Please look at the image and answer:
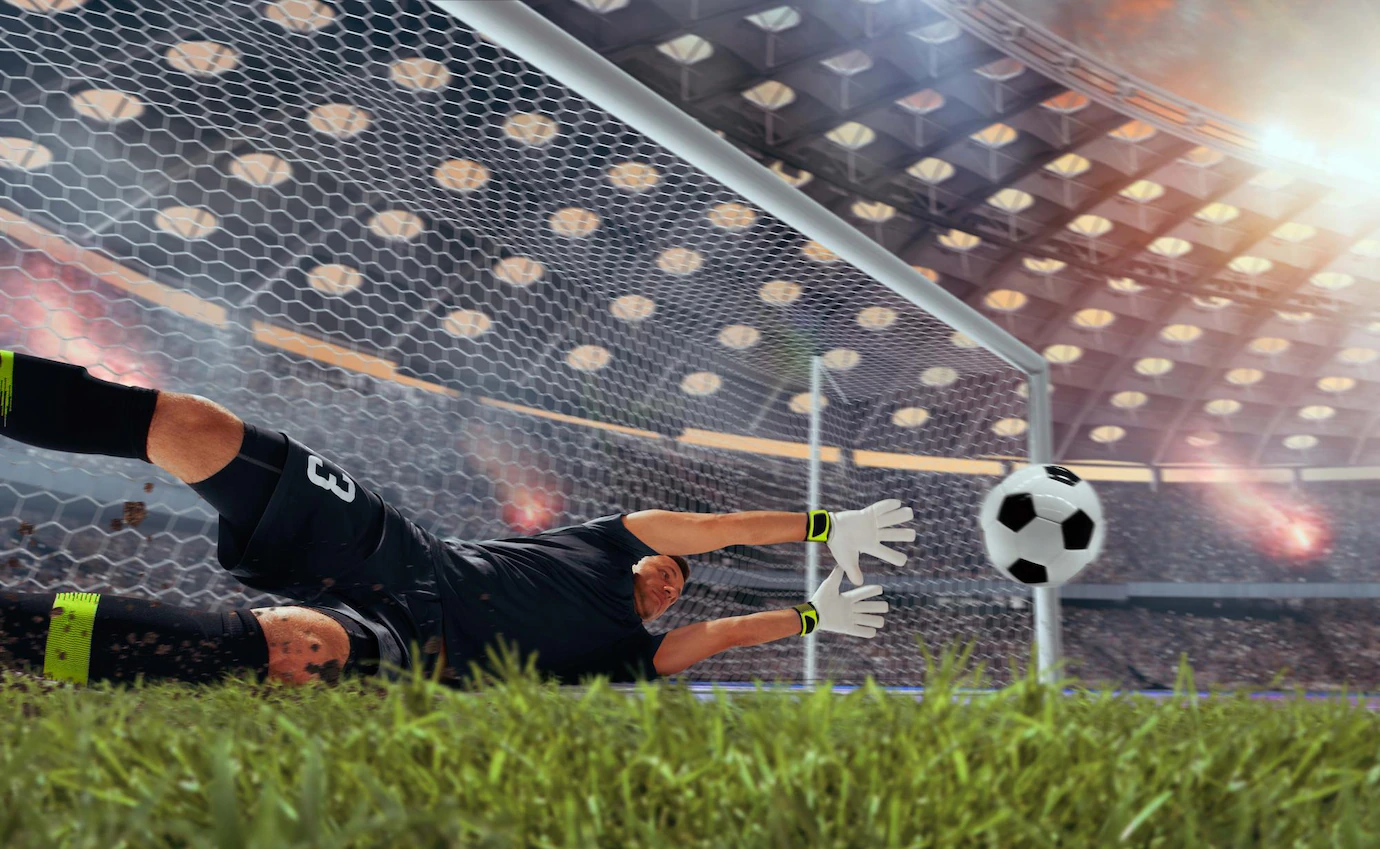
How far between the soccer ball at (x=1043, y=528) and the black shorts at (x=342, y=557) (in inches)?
69.2

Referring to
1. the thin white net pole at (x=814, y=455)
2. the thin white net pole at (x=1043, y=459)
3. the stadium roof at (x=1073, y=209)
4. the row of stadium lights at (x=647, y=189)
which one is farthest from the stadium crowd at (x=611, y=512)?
the stadium roof at (x=1073, y=209)

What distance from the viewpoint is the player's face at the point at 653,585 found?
258 centimetres

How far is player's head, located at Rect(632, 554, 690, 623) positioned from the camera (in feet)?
8.46

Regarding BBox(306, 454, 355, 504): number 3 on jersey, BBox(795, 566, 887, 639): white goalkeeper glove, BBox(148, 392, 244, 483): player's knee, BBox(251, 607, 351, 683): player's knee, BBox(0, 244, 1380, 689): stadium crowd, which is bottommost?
BBox(0, 244, 1380, 689): stadium crowd

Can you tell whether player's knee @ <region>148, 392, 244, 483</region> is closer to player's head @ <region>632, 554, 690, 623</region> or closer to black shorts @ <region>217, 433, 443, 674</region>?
black shorts @ <region>217, 433, 443, 674</region>

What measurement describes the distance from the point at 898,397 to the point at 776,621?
228 centimetres

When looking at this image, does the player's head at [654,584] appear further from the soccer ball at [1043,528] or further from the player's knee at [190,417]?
the player's knee at [190,417]

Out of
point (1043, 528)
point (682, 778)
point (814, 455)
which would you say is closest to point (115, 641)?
point (682, 778)

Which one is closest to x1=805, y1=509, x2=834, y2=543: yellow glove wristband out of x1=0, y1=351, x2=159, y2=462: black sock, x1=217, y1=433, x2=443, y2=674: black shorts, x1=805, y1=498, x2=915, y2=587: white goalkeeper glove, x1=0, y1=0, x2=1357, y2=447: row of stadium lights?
x1=805, y1=498, x2=915, y2=587: white goalkeeper glove

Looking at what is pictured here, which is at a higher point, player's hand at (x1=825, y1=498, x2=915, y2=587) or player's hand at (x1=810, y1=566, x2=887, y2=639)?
player's hand at (x1=825, y1=498, x2=915, y2=587)

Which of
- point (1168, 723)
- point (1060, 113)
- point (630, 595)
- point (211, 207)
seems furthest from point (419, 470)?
point (1060, 113)

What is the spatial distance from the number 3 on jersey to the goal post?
93 centimetres

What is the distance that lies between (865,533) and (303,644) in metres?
1.61

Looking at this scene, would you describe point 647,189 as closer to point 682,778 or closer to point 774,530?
point 774,530
